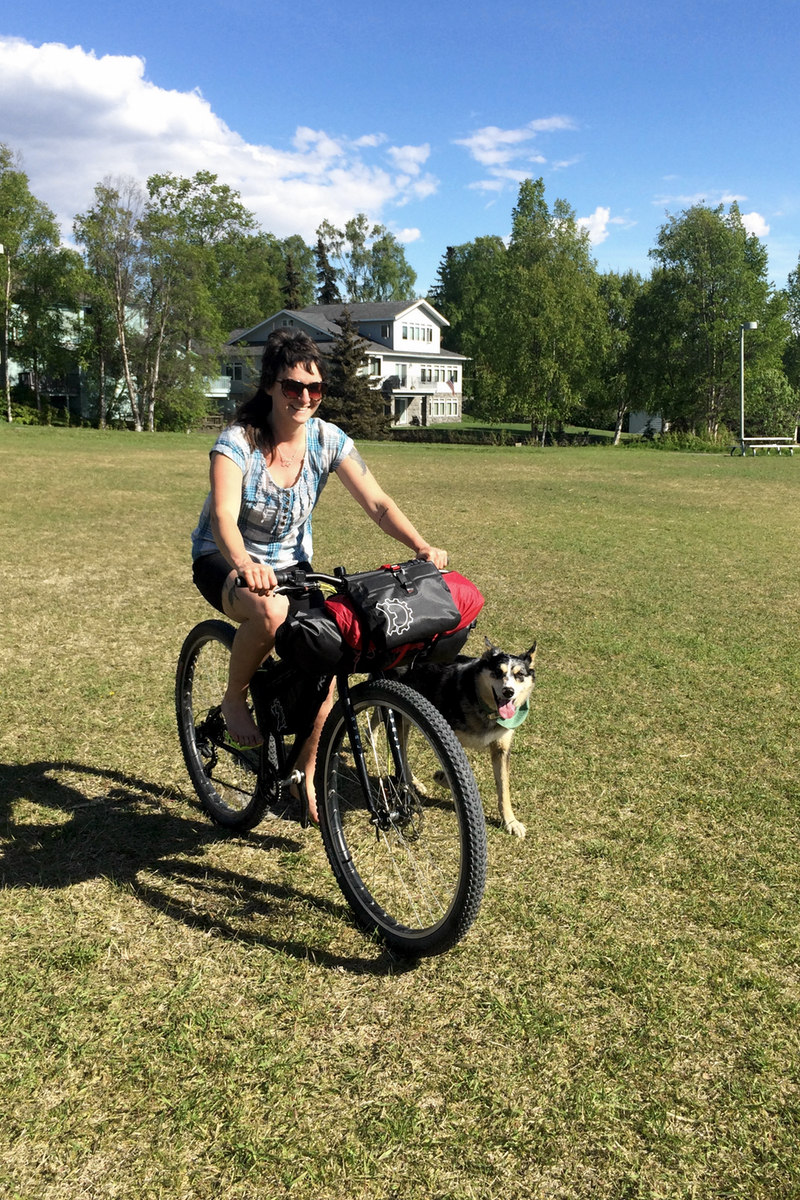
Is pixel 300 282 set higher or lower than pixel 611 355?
higher

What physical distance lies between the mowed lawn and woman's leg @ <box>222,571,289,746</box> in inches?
27.1

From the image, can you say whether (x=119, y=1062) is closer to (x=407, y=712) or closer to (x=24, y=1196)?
(x=24, y=1196)

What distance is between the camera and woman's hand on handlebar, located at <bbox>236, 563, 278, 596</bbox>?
9.68 ft

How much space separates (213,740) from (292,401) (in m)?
1.78

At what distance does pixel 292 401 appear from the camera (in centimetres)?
350

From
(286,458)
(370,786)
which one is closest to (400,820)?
(370,786)

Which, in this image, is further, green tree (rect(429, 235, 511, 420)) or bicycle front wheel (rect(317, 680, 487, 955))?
green tree (rect(429, 235, 511, 420))

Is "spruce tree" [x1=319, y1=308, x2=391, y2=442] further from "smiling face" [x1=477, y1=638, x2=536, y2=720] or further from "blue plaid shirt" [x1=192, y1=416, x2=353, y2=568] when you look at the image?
"blue plaid shirt" [x1=192, y1=416, x2=353, y2=568]

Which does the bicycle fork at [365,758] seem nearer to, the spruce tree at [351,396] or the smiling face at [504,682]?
the smiling face at [504,682]

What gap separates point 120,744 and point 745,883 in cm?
360

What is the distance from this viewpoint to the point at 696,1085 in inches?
103

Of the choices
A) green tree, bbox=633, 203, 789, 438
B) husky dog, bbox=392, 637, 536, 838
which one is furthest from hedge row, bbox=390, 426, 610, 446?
husky dog, bbox=392, 637, 536, 838

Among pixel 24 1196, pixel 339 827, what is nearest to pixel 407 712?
pixel 339 827

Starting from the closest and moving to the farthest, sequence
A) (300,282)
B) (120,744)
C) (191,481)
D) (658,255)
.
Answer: (120,744) < (191,481) < (658,255) < (300,282)
